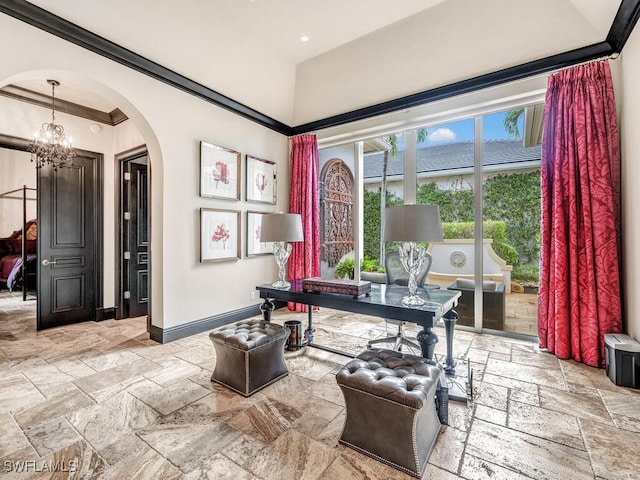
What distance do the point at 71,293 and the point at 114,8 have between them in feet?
11.6

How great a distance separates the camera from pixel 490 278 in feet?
12.8

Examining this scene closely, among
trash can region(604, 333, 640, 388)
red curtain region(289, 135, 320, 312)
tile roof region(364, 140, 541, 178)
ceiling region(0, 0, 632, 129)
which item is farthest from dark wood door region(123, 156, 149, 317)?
trash can region(604, 333, 640, 388)

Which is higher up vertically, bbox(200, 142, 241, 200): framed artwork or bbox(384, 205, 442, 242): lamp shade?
bbox(200, 142, 241, 200): framed artwork

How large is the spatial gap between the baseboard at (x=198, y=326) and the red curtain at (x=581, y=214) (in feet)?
12.0

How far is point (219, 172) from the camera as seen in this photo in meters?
4.00

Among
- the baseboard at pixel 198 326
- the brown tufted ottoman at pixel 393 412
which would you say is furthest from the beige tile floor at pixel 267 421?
the baseboard at pixel 198 326

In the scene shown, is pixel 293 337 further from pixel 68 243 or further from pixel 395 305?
pixel 68 243

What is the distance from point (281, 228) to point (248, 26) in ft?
8.31

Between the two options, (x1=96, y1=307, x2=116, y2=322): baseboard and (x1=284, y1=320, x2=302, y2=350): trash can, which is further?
(x1=96, y1=307, x2=116, y2=322): baseboard

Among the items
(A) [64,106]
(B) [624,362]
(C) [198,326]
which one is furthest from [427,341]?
(A) [64,106]

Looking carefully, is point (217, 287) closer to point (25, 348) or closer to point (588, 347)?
point (25, 348)

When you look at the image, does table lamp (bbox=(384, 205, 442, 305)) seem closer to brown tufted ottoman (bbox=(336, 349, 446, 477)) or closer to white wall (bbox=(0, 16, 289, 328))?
brown tufted ottoman (bbox=(336, 349, 446, 477))

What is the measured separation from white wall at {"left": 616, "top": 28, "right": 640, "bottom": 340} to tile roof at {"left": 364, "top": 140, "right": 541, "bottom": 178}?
95 cm

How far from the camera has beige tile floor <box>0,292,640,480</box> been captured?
63.1 inches
